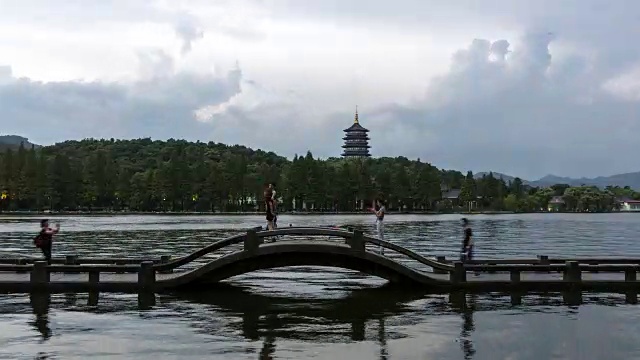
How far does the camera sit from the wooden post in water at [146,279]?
21484 mm

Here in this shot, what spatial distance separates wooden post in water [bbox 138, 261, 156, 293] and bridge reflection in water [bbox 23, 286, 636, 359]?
65cm

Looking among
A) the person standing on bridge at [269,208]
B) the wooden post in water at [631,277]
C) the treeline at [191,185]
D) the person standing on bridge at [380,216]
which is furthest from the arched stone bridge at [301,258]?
the treeline at [191,185]

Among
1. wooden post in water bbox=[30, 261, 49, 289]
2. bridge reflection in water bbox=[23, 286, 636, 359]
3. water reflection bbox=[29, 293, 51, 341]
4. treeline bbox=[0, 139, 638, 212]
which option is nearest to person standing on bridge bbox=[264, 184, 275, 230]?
bridge reflection in water bbox=[23, 286, 636, 359]

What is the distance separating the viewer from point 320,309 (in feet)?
62.6

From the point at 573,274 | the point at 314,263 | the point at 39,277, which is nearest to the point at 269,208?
the point at 314,263

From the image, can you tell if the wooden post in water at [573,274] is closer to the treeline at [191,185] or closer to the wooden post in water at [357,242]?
the wooden post in water at [357,242]

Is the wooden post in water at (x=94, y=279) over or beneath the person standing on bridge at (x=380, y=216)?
beneath

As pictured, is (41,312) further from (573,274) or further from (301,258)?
(573,274)

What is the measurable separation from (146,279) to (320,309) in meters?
5.81

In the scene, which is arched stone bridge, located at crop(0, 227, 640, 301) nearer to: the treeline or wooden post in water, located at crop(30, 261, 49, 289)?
wooden post in water, located at crop(30, 261, 49, 289)

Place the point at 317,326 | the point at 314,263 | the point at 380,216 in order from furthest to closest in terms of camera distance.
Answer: the point at 380,216 → the point at 314,263 → the point at 317,326

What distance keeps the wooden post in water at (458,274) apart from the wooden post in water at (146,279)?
9.05 meters

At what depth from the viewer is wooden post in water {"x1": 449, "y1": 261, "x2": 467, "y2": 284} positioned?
21609 mm

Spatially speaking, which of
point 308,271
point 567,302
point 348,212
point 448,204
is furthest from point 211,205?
point 567,302
